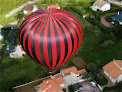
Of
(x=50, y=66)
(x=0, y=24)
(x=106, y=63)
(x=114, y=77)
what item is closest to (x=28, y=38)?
(x=50, y=66)

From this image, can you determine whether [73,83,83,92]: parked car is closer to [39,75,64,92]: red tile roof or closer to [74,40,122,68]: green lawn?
[39,75,64,92]: red tile roof

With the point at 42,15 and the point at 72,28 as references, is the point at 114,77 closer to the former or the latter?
the point at 72,28

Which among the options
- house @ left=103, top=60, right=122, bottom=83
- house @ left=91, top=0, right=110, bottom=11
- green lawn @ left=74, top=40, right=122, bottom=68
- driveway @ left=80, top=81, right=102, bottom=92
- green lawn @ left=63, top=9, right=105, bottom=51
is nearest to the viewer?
driveway @ left=80, top=81, right=102, bottom=92

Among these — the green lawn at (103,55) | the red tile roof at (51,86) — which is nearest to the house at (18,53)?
the red tile roof at (51,86)

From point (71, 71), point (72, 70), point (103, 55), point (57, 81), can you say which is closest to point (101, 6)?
point (103, 55)

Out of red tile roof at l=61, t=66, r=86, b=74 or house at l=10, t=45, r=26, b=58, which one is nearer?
red tile roof at l=61, t=66, r=86, b=74

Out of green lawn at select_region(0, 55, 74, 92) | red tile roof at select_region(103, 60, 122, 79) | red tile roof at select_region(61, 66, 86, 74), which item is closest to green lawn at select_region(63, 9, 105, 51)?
green lawn at select_region(0, 55, 74, 92)
